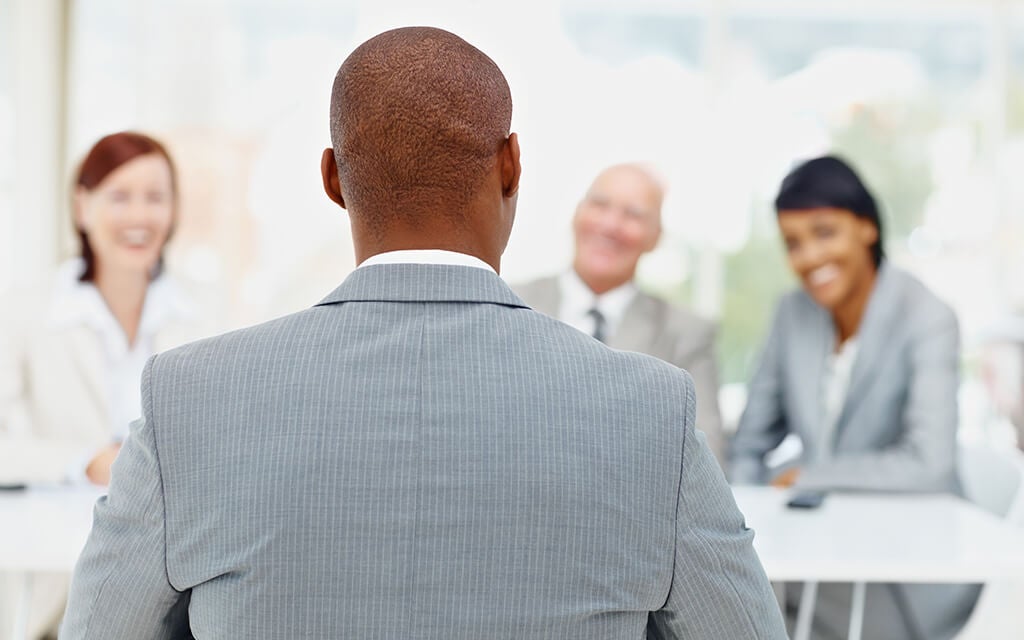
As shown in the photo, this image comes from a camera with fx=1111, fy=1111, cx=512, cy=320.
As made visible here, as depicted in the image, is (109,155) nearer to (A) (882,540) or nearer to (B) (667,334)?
(B) (667,334)

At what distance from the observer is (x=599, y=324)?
3211mm

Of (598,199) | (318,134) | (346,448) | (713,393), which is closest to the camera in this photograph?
(346,448)

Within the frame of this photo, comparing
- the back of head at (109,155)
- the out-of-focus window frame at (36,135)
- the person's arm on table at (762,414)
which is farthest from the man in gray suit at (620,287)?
the out-of-focus window frame at (36,135)

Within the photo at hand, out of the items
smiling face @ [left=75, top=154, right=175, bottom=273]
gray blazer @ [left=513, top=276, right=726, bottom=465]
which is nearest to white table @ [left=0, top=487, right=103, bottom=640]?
smiling face @ [left=75, top=154, right=175, bottom=273]

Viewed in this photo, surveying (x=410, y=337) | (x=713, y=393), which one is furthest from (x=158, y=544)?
(x=713, y=393)

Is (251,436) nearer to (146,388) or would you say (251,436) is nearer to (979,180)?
(146,388)

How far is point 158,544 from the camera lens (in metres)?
0.97

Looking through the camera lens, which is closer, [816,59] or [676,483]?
[676,483]

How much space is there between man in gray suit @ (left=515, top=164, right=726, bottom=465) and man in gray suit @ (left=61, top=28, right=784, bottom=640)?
219cm

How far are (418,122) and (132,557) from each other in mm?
457

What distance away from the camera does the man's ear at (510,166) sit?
3.32ft

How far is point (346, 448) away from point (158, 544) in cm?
19

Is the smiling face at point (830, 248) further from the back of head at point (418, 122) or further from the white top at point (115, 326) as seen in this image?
the back of head at point (418, 122)

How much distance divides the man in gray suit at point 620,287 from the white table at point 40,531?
1.39 m
